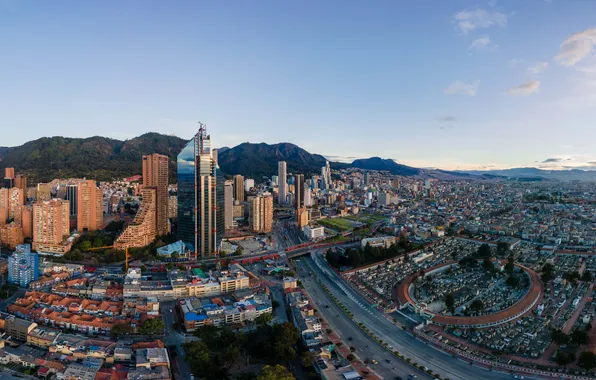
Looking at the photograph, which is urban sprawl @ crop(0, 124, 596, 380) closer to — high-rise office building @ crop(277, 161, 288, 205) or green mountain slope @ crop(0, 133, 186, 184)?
green mountain slope @ crop(0, 133, 186, 184)

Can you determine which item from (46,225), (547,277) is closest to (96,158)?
(46,225)

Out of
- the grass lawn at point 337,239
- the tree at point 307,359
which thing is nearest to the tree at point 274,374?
the tree at point 307,359

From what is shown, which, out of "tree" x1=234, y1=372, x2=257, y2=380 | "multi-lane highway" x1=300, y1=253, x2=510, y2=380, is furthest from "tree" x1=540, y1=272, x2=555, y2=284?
"tree" x1=234, y1=372, x2=257, y2=380

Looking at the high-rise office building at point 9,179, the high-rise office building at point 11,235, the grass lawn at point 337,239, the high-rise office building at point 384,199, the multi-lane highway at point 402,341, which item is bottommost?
the multi-lane highway at point 402,341

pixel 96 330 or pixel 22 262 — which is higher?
pixel 22 262

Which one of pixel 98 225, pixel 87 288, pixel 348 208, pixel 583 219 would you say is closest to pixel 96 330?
pixel 87 288

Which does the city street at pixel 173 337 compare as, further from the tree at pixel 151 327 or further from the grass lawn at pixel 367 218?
the grass lawn at pixel 367 218

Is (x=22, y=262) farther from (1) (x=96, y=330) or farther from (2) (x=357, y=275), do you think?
(2) (x=357, y=275)

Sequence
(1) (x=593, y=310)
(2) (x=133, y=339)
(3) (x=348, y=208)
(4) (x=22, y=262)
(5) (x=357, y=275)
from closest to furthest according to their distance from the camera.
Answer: (2) (x=133, y=339), (1) (x=593, y=310), (4) (x=22, y=262), (5) (x=357, y=275), (3) (x=348, y=208)
